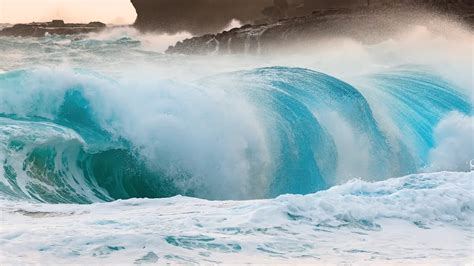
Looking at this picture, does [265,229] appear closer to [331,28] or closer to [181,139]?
[181,139]

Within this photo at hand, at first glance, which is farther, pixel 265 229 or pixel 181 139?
pixel 181 139

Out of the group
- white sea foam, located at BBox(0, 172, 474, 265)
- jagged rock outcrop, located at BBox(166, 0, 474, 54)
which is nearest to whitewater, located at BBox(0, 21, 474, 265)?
white sea foam, located at BBox(0, 172, 474, 265)

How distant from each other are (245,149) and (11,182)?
3.54m

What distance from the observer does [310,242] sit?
480 centimetres

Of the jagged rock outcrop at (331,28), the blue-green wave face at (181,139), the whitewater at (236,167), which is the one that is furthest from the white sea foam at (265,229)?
the jagged rock outcrop at (331,28)

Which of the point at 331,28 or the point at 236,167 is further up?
the point at 331,28

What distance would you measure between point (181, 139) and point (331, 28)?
37313 mm

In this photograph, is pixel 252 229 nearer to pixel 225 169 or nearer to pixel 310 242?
pixel 310 242

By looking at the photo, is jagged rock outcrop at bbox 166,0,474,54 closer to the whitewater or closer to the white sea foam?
the whitewater

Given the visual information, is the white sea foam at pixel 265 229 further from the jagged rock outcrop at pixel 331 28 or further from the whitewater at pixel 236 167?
the jagged rock outcrop at pixel 331 28

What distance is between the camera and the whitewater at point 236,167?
4.64 meters

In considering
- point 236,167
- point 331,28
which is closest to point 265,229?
point 236,167

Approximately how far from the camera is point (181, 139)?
31.1 ft

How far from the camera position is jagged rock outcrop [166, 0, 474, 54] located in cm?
4131
